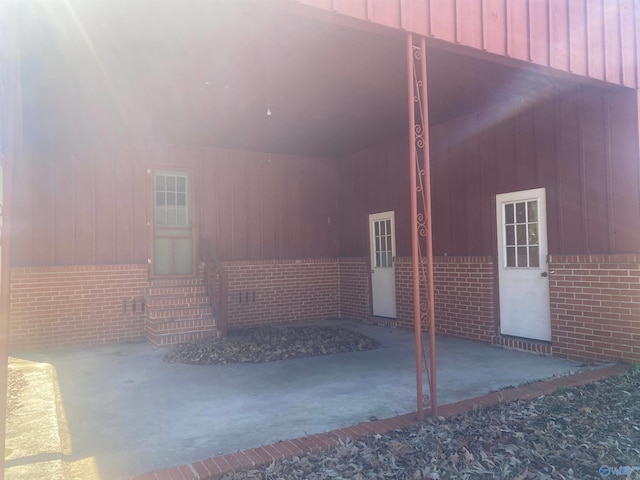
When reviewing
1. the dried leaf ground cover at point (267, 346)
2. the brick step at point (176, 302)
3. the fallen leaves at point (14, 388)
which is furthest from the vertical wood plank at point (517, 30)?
the brick step at point (176, 302)

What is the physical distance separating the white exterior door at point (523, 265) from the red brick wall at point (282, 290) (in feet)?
14.0

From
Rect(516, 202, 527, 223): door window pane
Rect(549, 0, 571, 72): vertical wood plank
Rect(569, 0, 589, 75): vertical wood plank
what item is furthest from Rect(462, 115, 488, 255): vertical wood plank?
Rect(549, 0, 571, 72): vertical wood plank

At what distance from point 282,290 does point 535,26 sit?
667 cm

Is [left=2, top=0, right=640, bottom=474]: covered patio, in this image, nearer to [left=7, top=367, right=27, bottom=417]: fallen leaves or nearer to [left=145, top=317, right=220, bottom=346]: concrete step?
[left=145, top=317, right=220, bottom=346]: concrete step

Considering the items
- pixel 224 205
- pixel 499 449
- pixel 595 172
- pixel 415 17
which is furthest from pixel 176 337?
pixel 595 172

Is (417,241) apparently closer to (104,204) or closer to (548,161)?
(548,161)

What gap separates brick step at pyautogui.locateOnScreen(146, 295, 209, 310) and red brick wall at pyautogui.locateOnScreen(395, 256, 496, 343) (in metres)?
3.64

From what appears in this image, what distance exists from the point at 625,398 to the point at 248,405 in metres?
3.33

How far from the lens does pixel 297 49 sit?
5023 millimetres

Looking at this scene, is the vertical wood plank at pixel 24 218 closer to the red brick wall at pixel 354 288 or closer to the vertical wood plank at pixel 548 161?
the red brick wall at pixel 354 288

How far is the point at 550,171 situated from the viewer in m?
6.16

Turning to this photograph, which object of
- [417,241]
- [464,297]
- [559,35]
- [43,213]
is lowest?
[464,297]

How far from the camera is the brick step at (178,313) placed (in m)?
7.51

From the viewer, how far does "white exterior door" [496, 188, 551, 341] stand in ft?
20.7
